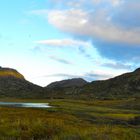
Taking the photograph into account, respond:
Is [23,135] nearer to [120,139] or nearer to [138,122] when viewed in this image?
[120,139]

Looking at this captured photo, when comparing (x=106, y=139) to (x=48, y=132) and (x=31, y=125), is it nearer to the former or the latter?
(x=48, y=132)

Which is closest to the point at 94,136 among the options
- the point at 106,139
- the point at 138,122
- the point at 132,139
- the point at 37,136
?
the point at 106,139

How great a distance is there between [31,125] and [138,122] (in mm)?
37781

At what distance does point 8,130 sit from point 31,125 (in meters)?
2.42

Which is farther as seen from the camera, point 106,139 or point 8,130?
point 8,130

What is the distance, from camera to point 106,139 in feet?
65.2

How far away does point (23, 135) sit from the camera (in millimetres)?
23500

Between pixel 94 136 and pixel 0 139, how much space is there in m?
5.16

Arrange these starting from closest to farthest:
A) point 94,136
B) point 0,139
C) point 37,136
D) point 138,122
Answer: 1. point 0,139
2. point 94,136
3. point 37,136
4. point 138,122

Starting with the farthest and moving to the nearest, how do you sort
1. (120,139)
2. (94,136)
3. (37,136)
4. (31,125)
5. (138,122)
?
(138,122)
(31,125)
(37,136)
(120,139)
(94,136)

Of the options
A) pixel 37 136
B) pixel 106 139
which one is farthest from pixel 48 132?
pixel 106 139

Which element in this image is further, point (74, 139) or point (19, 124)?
point (19, 124)

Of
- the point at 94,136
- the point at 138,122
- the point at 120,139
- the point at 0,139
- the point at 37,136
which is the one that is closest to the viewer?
the point at 0,139

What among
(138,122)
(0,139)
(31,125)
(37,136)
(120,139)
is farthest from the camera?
(138,122)
